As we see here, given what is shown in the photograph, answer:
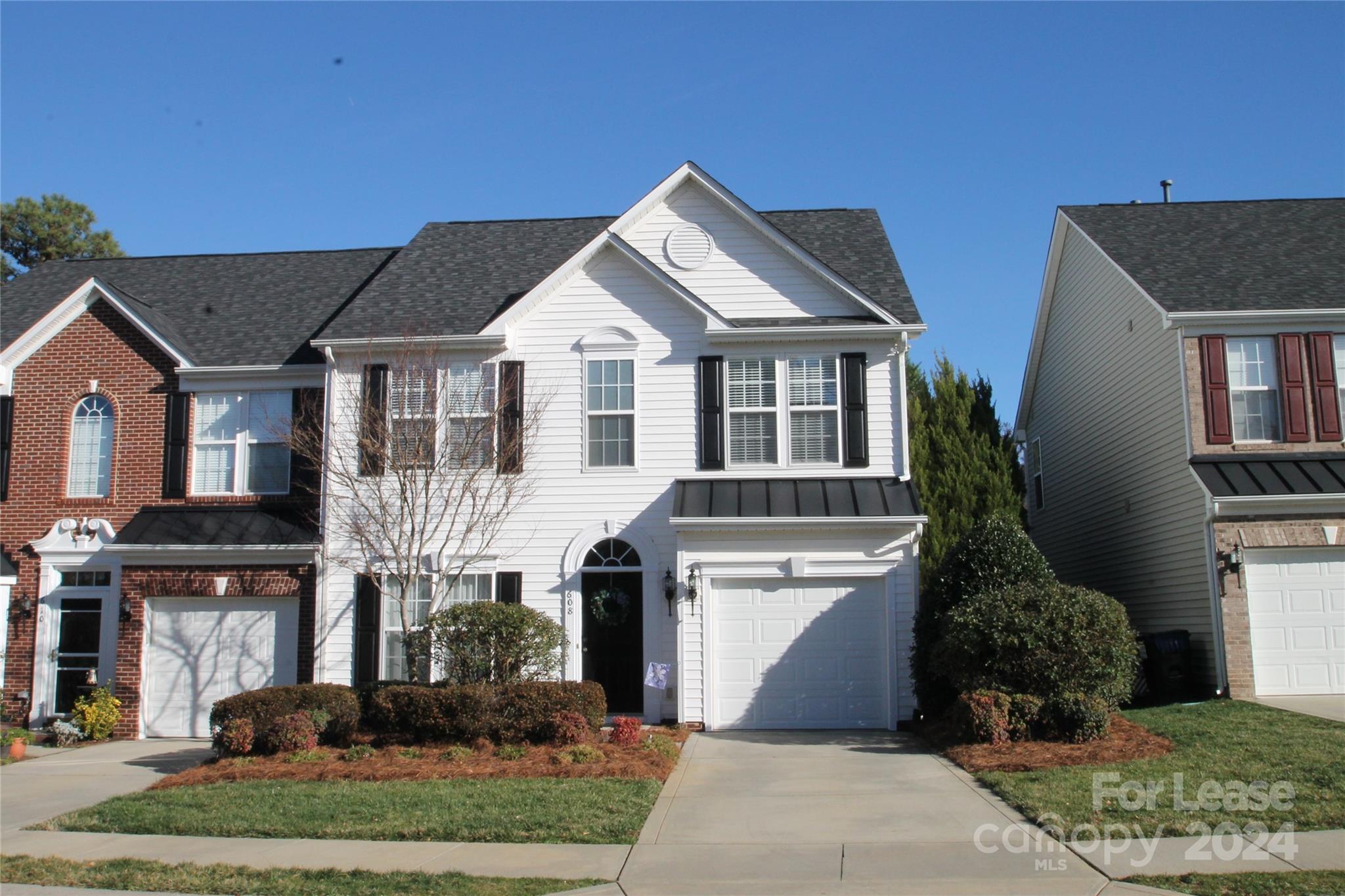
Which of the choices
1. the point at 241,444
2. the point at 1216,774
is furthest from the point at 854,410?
the point at 241,444

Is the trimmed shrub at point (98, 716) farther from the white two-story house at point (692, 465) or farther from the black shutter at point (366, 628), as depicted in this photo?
the black shutter at point (366, 628)

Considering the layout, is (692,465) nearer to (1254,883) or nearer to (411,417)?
(411,417)

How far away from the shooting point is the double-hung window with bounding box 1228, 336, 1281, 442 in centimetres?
1672

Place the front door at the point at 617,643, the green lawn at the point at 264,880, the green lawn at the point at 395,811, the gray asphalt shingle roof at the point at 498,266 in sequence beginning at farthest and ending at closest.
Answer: the gray asphalt shingle roof at the point at 498,266
the front door at the point at 617,643
the green lawn at the point at 395,811
the green lawn at the point at 264,880

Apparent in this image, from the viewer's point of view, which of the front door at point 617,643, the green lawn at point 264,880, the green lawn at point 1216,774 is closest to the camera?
the green lawn at point 264,880

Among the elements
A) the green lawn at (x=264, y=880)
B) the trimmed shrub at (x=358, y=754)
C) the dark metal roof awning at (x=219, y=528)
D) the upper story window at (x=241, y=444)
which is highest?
the upper story window at (x=241, y=444)

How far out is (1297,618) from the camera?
15.7 m

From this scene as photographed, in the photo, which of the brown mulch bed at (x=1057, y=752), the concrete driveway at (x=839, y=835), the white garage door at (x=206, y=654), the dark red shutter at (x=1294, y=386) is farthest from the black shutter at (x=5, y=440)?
the dark red shutter at (x=1294, y=386)

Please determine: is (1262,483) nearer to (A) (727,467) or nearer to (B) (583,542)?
(A) (727,467)

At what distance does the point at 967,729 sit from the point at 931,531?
692cm

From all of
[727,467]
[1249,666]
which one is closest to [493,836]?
[727,467]

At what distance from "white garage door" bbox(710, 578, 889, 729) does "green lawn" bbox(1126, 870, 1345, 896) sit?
320 inches

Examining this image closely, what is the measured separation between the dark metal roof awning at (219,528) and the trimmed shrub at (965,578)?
9004 millimetres

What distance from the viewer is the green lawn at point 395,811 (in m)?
9.38
